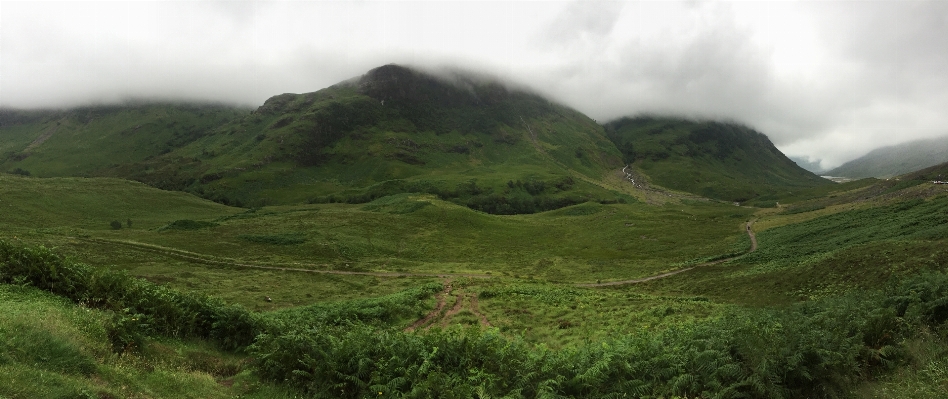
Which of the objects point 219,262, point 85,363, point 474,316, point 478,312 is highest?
point 85,363

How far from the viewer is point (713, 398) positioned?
10.9 meters

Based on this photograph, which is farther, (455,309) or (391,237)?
(391,237)

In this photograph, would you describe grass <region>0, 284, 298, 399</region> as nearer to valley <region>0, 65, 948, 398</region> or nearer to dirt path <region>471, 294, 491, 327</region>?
valley <region>0, 65, 948, 398</region>

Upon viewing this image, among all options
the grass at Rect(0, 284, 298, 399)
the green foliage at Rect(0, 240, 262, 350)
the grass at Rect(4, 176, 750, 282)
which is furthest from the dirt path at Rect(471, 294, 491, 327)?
the grass at Rect(4, 176, 750, 282)

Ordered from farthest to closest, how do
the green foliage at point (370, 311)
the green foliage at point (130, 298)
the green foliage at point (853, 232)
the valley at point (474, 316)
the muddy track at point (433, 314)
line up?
the green foliage at point (853, 232) → the muddy track at point (433, 314) → the green foliage at point (370, 311) → the green foliage at point (130, 298) → the valley at point (474, 316)

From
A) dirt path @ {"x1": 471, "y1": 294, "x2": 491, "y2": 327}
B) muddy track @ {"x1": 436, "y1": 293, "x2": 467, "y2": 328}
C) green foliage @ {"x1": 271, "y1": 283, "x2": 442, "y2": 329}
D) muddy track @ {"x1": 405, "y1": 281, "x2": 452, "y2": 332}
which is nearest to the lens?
green foliage @ {"x1": 271, "y1": 283, "x2": 442, "y2": 329}

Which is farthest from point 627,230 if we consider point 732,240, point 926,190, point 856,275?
point 856,275

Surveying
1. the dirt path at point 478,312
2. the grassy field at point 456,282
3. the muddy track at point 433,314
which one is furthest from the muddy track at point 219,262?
the dirt path at point 478,312

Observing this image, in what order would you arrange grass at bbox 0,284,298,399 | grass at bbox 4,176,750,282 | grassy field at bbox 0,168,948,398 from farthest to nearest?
1. grass at bbox 4,176,750,282
2. grassy field at bbox 0,168,948,398
3. grass at bbox 0,284,298,399

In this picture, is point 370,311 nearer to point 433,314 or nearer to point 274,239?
point 433,314

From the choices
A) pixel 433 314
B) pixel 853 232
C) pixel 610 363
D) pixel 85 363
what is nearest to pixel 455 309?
pixel 433 314

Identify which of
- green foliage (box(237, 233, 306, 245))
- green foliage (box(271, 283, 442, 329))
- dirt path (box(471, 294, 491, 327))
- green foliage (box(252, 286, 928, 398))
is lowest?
dirt path (box(471, 294, 491, 327))

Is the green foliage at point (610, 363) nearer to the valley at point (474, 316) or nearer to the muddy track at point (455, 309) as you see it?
the valley at point (474, 316)

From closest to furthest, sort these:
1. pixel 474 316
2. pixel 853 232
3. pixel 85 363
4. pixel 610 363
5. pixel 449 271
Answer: pixel 85 363
pixel 610 363
pixel 474 316
pixel 853 232
pixel 449 271
